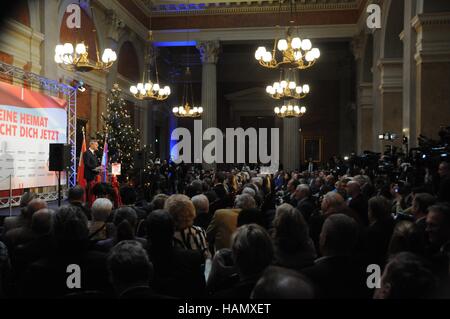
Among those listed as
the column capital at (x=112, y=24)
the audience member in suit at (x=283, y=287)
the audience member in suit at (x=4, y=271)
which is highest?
the column capital at (x=112, y=24)

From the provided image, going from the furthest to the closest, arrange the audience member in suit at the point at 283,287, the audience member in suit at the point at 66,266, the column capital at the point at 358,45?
1. the column capital at the point at 358,45
2. the audience member in suit at the point at 66,266
3. the audience member in suit at the point at 283,287

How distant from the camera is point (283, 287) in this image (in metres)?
1.57

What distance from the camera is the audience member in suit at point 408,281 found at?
1.81m

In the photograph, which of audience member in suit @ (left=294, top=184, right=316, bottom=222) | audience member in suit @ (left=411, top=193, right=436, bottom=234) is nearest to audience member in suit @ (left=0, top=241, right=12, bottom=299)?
audience member in suit @ (left=411, top=193, right=436, bottom=234)

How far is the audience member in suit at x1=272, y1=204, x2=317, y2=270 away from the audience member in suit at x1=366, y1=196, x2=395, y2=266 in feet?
2.62

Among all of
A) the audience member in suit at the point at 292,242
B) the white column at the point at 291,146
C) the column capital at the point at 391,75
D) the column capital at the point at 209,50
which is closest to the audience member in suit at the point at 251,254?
the audience member in suit at the point at 292,242

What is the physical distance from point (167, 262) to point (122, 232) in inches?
21.3

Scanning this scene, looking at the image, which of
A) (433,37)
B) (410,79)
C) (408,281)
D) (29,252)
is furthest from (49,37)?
(408,281)

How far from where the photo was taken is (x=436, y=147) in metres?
6.84

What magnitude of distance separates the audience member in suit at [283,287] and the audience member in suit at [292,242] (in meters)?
1.36

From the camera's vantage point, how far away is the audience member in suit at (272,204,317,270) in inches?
118

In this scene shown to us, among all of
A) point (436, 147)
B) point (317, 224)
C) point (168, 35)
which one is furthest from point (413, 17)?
point (168, 35)

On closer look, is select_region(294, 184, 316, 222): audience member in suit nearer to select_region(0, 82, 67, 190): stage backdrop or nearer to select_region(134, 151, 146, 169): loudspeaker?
select_region(0, 82, 67, 190): stage backdrop

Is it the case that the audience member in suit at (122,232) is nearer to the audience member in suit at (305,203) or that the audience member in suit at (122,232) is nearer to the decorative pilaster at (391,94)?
the audience member in suit at (305,203)
